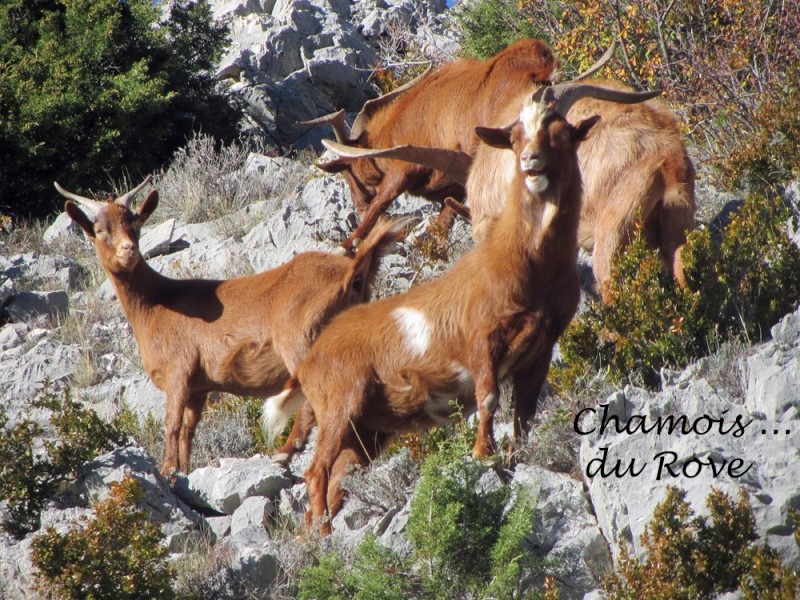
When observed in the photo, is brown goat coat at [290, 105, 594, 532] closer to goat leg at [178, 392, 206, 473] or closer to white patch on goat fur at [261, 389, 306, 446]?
white patch on goat fur at [261, 389, 306, 446]

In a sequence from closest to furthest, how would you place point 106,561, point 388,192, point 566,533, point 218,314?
point 566,533, point 106,561, point 218,314, point 388,192

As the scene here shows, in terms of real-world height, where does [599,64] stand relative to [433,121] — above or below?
above

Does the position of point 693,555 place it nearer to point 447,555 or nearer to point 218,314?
point 447,555

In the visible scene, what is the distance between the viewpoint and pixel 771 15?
12086 mm

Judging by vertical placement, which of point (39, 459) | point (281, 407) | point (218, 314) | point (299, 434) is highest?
point (39, 459)

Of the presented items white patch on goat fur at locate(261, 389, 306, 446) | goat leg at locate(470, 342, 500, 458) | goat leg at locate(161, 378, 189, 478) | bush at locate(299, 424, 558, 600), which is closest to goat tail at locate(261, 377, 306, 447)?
white patch on goat fur at locate(261, 389, 306, 446)

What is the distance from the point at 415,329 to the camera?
665 cm

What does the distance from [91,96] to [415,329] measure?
10696 mm

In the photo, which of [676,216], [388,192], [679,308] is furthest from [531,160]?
[388,192]

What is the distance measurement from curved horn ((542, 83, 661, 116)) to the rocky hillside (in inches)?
68.9

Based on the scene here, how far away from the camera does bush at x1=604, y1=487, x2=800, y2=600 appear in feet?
15.1

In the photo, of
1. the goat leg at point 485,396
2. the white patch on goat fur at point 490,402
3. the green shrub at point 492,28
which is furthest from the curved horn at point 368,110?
the white patch on goat fur at point 490,402

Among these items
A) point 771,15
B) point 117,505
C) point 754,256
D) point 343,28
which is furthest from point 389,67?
point 117,505

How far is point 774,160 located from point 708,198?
78 centimetres
